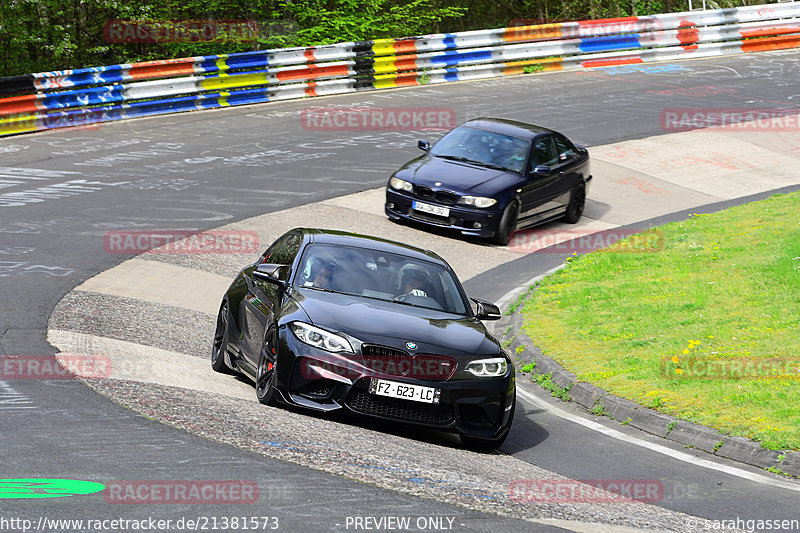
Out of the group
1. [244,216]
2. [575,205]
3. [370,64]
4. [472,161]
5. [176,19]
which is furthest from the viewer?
[176,19]

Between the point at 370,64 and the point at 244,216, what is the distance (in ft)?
39.7

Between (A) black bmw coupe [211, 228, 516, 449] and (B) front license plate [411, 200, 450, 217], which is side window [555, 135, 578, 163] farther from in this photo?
(A) black bmw coupe [211, 228, 516, 449]

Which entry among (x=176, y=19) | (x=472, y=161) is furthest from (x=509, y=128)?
(x=176, y=19)

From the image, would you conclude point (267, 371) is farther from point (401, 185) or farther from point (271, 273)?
point (401, 185)

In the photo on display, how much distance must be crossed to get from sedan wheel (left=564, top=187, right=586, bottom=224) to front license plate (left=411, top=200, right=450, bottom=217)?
3064 mm

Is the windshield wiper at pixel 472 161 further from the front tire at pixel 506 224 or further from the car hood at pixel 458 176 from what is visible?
the front tire at pixel 506 224

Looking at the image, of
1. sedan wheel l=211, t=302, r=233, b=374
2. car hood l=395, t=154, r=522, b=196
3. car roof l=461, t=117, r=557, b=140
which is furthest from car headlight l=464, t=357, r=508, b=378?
car roof l=461, t=117, r=557, b=140

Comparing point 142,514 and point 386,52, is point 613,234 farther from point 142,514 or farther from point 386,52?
point 142,514

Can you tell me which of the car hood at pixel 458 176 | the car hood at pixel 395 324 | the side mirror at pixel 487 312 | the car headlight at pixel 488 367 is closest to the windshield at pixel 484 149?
the car hood at pixel 458 176

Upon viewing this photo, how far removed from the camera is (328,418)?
838cm

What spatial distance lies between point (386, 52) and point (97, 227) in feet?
47.1

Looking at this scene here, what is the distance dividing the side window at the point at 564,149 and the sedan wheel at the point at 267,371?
11.0 metres

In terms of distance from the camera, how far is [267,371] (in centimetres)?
845

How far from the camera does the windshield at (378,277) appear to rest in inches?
362
